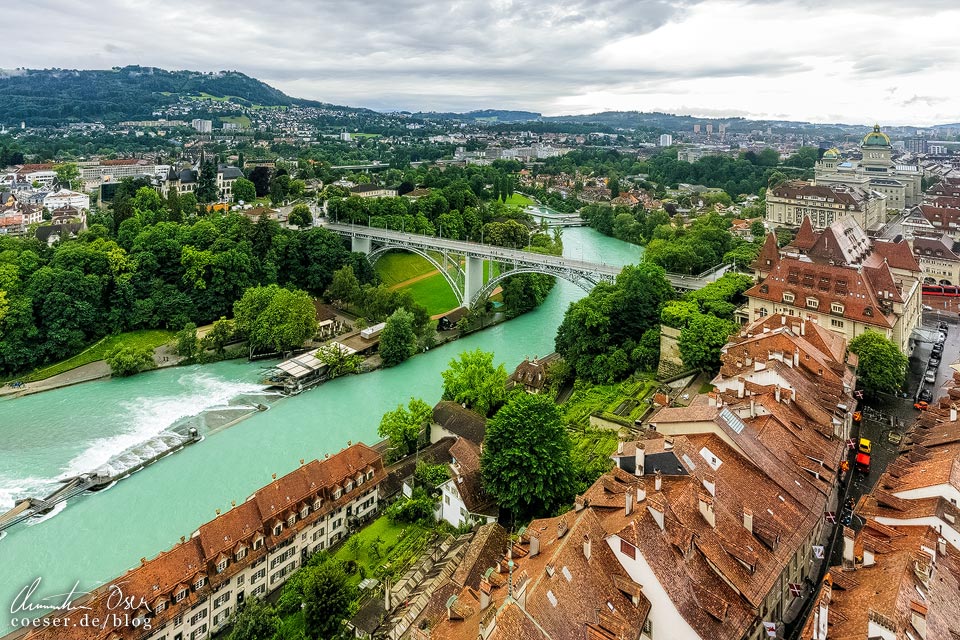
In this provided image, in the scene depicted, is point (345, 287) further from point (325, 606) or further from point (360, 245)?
point (325, 606)

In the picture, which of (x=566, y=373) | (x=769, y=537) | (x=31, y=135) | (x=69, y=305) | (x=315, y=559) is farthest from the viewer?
(x=31, y=135)

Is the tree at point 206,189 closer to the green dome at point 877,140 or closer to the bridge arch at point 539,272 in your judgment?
the bridge arch at point 539,272

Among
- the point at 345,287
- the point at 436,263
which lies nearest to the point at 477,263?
the point at 436,263

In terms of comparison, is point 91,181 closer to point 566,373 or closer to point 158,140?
point 158,140

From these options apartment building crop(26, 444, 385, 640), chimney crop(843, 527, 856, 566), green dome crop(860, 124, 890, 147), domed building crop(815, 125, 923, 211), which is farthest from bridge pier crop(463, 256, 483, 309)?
green dome crop(860, 124, 890, 147)

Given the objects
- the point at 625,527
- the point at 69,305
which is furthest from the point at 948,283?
the point at 69,305

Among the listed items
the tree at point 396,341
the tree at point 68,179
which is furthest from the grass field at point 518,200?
the tree at point 68,179
